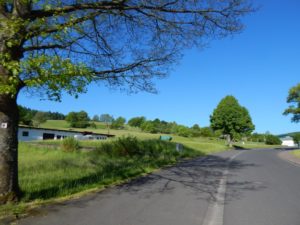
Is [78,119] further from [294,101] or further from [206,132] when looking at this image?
[294,101]

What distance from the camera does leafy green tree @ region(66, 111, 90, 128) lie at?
127m

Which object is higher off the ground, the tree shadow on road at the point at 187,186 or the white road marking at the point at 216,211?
the tree shadow on road at the point at 187,186

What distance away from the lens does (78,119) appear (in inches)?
5226

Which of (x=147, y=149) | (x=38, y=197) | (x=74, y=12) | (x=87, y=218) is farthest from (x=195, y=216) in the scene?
(x=147, y=149)

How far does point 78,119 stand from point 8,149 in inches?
4976

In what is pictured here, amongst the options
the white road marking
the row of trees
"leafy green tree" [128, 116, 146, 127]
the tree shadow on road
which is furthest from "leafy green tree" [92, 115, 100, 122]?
the white road marking

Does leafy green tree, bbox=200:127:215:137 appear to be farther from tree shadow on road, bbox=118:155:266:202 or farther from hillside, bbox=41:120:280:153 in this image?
tree shadow on road, bbox=118:155:266:202

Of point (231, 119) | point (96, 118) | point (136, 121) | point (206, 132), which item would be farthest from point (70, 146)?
point (96, 118)

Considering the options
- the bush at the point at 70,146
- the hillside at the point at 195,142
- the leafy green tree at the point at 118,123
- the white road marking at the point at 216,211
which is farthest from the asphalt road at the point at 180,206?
the leafy green tree at the point at 118,123

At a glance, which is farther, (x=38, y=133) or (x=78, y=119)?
(x=78, y=119)

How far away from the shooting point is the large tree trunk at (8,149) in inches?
315

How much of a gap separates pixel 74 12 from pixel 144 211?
4680 mm

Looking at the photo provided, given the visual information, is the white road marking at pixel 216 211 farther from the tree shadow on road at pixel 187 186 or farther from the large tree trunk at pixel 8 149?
the large tree trunk at pixel 8 149

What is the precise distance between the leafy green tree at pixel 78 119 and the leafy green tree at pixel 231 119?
5876cm
